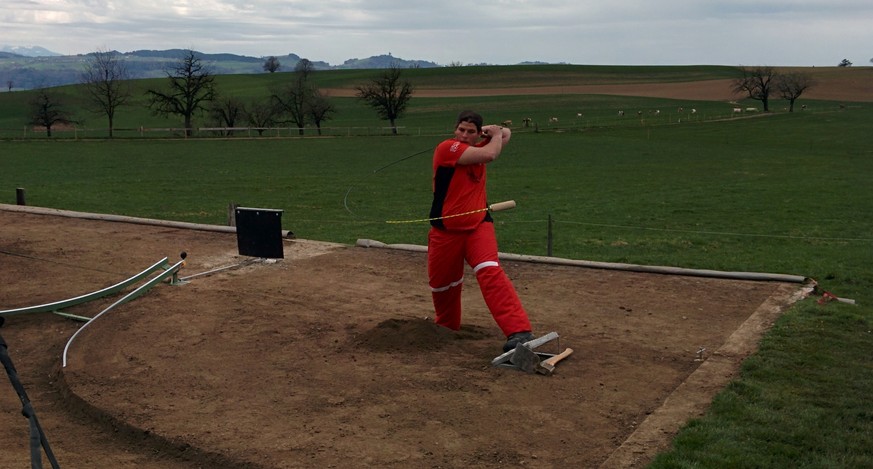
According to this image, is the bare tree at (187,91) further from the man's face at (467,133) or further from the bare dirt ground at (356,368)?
the man's face at (467,133)

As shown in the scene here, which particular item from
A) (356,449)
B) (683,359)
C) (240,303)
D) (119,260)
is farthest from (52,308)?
(683,359)

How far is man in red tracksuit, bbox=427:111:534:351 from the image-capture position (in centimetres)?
741

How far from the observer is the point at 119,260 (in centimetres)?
1204

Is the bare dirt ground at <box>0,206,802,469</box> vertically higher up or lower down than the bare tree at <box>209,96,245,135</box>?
lower down

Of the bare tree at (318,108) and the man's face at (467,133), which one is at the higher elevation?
the man's face at (467,133)

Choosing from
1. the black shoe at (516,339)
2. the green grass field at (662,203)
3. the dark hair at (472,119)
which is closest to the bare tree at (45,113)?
the green grass field at (662,203)

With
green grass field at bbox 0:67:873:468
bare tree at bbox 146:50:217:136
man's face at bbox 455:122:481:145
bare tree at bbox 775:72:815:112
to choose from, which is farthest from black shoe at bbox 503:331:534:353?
bare tree at bbox 775:72:815:112

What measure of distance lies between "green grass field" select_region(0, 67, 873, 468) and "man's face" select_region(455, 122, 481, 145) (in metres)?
3.03

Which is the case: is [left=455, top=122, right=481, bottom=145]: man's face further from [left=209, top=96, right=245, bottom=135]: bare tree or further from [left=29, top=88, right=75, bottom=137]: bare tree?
[left=29, top=88, right=75, bottom=137]: bare tree

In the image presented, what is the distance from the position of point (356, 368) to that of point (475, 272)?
1326mm

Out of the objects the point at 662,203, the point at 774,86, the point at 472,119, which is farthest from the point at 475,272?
the point at 774,86

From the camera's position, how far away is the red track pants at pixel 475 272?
7.40 meters

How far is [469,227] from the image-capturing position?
764 cm

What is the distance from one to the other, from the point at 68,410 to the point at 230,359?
1386 mm
